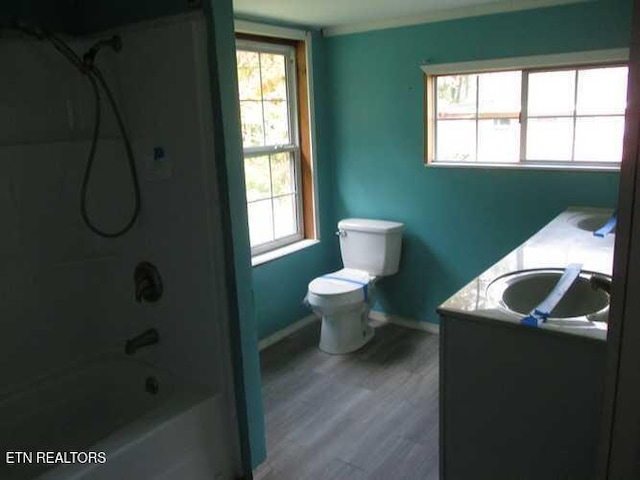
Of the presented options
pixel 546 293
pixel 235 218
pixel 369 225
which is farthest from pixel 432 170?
pixel 235 218

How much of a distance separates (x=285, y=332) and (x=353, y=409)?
1044 millimetres

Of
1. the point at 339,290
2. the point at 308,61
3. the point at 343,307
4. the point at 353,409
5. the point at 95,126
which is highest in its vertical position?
the point at 308,61

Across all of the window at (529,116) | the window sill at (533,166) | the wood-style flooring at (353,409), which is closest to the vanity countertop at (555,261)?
the window sill at (533,166)

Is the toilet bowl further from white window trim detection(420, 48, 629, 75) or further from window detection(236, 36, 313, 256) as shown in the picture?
white window trim detection(420, 48, 629, 75)

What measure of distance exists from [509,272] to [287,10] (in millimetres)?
1902

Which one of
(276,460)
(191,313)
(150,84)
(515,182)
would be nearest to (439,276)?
(515,182)

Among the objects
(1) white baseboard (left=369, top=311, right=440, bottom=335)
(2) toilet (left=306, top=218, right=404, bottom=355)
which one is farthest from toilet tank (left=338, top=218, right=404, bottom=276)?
(1) white baseboard (left=369, top=311, right=440, bottom=335)

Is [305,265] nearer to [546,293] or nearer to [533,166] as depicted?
[533,166]

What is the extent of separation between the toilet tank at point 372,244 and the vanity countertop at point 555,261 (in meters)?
1.07

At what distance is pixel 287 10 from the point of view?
2.96 metres

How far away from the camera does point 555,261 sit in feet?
6.97

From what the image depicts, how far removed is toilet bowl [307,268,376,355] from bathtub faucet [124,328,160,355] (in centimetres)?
119

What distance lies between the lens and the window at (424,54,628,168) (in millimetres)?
2910

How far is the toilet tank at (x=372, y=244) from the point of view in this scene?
3545mm
